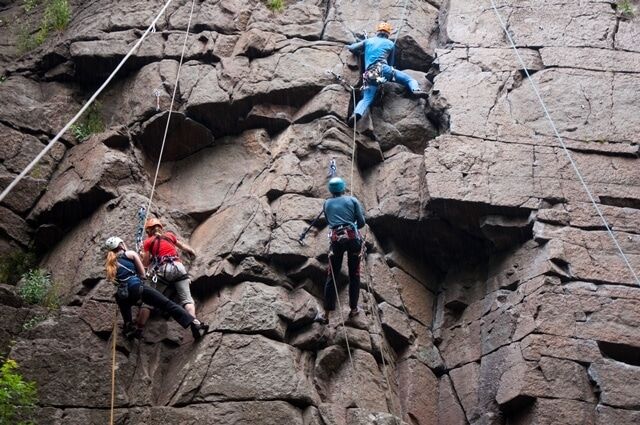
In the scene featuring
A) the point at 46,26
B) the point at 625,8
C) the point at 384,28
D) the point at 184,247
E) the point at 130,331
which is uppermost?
the point at 625,8

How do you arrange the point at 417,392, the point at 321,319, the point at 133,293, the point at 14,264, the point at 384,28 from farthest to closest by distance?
1. the point at 384,28
2. the point at 14,264
3. the point at 417,392
4. the point at 321,319
5. the point at 133,293

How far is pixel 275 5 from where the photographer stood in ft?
50.3

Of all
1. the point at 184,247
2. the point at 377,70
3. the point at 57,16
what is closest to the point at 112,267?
the point at 184,247

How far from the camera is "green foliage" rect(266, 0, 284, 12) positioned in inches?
600

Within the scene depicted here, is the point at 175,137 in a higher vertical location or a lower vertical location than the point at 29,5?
lower

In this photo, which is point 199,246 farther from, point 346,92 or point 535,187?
point 535,187

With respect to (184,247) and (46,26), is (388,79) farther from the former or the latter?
(46,26)

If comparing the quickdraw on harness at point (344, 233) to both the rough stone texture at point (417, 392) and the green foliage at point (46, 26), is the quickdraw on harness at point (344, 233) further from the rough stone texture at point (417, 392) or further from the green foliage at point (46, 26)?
the green foliage at point (46, 26)

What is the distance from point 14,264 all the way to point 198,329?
3407 millimetres

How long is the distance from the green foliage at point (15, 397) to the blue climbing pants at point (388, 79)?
621cm

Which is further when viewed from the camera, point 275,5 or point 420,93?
point 275,5

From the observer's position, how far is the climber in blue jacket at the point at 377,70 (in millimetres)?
13234

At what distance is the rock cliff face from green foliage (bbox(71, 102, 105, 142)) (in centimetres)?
19

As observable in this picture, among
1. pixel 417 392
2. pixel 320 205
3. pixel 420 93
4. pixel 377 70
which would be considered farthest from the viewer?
pixel 420 93
